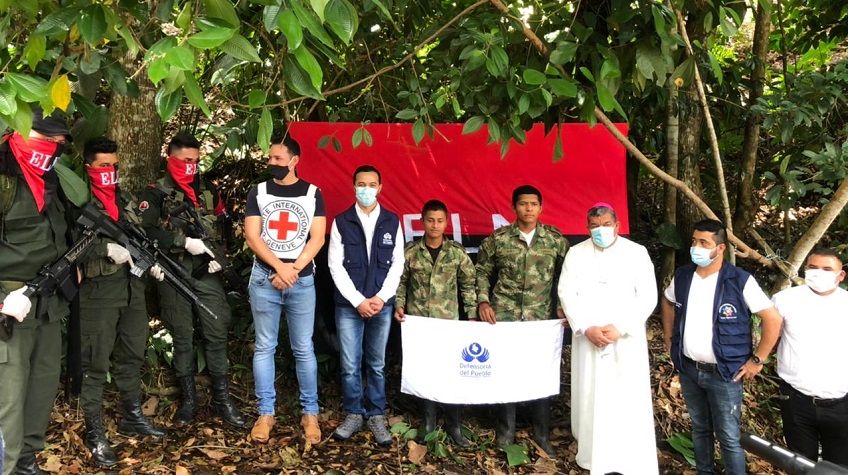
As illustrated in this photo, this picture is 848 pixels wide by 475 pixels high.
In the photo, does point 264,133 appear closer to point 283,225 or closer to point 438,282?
point 283,225

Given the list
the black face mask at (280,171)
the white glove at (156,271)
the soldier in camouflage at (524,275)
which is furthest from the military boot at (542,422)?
the white glove at (156,271)

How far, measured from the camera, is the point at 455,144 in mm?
5773

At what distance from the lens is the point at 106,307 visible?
4.38 metres

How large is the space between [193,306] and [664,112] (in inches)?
158

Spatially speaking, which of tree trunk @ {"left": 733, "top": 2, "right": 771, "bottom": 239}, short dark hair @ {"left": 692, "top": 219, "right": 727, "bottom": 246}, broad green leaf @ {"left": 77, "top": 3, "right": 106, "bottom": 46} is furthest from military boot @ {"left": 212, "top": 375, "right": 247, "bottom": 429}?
tree trunk @ {"left": 733, "top": 2, "right": 771, "bottom": 239}

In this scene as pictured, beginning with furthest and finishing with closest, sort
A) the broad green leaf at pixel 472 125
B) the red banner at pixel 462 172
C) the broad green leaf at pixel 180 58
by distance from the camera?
1. the red banner at pixel 462 172
2. the broad green leaf at pixel 472 125
3. the broad green leaf at pixel 180 58

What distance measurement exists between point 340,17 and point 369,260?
2551 mm

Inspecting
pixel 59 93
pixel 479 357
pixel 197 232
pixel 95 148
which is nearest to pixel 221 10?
pixel 59 93

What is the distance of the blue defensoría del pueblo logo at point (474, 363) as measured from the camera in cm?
483

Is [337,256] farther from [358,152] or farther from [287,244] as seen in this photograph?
[358,152]

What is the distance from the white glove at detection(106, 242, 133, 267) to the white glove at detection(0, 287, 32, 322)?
59 centimetres

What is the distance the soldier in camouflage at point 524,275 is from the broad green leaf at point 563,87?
1.09 metres

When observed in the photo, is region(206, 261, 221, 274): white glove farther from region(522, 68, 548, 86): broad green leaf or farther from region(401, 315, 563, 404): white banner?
region(522, 68, 548, 86): broad green leaf

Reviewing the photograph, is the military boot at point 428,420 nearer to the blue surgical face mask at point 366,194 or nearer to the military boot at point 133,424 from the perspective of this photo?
the blue surgical face mask at point 366,194
